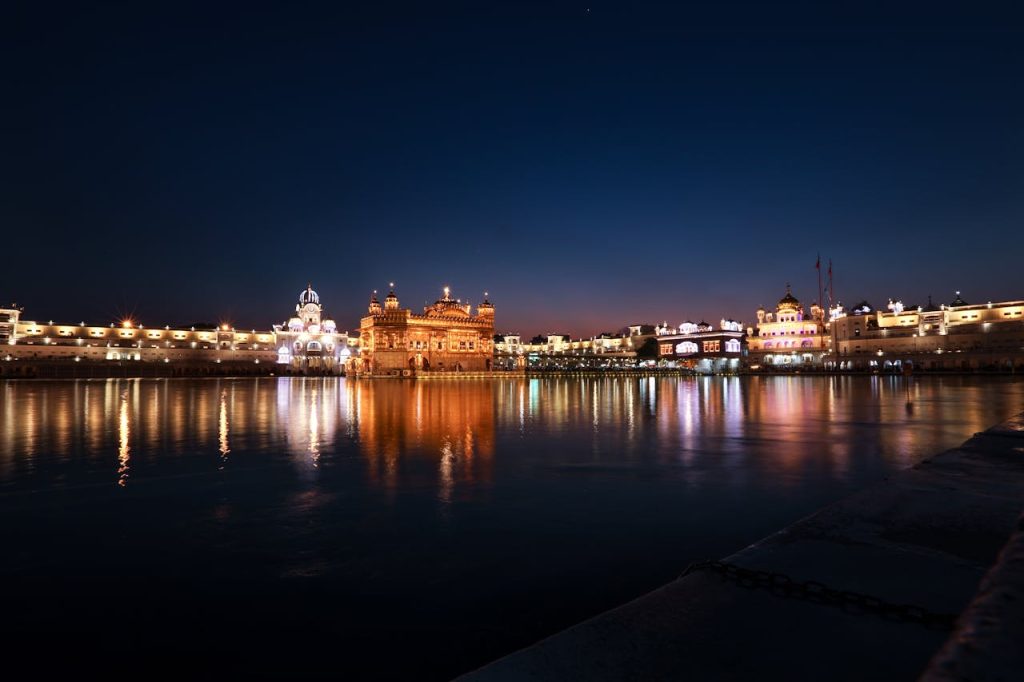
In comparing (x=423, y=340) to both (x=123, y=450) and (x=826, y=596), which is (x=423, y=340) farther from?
(x=826, y=596)

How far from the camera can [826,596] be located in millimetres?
3342

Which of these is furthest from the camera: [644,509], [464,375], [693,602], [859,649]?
[464,375]

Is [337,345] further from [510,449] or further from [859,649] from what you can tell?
[859,649]

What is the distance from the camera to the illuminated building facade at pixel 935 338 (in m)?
88.9

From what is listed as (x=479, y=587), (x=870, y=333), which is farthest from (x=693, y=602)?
(x=870, y=333)

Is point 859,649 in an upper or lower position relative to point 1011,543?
lower

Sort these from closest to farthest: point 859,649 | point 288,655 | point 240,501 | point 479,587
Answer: point 859,649 → point 288,655 → point 479,587 → point 240,501

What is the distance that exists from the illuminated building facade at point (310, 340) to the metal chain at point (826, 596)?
4571 inches

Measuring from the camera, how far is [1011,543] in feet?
10.3

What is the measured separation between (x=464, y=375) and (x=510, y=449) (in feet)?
236

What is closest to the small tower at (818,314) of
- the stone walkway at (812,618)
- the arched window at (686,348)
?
the arched window at (686,348)

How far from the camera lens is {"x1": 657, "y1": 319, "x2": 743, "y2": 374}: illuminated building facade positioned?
126037 mm

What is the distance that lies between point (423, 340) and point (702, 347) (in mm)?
79507

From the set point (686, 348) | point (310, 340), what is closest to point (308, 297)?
point (310, 340)
